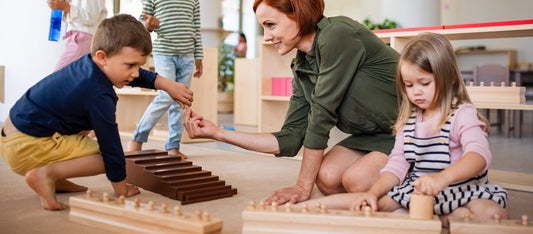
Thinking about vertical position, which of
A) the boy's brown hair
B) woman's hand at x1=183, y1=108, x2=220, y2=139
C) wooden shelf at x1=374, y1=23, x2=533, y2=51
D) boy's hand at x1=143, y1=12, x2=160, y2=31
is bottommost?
woman's hand at x1=183, y1=108, x2=220, y2=139

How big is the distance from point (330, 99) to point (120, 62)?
74cm

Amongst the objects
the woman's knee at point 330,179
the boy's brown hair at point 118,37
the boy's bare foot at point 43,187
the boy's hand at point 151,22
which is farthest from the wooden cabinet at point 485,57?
the boy's bare foot at point 43,187

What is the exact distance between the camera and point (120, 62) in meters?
1.62

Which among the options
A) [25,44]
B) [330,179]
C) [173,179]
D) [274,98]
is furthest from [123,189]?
[25,44]

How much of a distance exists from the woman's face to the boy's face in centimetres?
45

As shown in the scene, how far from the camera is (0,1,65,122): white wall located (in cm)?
476

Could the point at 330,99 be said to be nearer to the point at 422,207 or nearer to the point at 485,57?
the point at 422,207

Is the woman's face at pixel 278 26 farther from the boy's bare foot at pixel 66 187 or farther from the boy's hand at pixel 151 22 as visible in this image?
the boy's hand at pixel 151 22

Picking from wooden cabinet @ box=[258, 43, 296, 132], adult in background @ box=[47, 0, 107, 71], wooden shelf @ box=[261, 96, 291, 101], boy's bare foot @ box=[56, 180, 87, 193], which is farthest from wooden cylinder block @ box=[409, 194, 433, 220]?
adult in background @ box=[47, 0, 107, 71]

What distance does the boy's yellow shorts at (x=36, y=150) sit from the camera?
1.60m

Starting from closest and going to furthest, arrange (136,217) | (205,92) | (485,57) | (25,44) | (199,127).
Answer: (136,217) → (199,127) → (205,92) → (25,44) → (485,57)

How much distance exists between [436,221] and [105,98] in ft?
3.71

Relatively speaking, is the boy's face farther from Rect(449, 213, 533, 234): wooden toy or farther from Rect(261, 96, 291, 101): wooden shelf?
Rect(261, 96, 291, 101): wooden shelf

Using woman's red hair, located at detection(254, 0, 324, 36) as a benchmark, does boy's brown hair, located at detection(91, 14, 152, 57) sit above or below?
below
